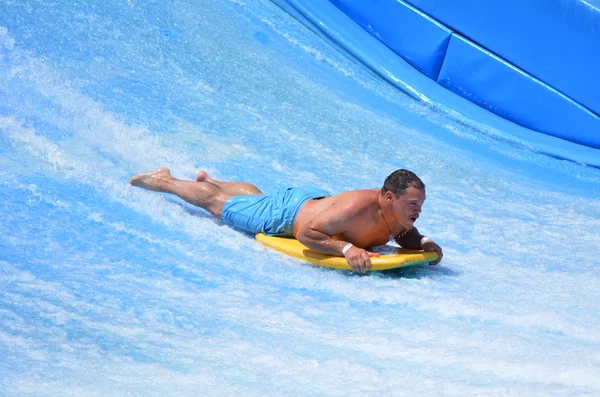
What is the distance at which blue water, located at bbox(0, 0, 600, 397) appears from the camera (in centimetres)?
268

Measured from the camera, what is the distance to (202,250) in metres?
3.62

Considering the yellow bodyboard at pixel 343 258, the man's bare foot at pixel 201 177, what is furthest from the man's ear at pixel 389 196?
the man's bare foot at pixel 201 177

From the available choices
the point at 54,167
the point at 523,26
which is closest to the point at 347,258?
the point at 54,167

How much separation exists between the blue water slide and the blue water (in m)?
0.16

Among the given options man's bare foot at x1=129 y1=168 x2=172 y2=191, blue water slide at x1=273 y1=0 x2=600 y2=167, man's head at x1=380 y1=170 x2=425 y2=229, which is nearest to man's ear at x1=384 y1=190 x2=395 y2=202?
man's head at x1=380 y1=170 x2=425 y2=229

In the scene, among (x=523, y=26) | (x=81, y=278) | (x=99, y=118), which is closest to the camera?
(x=81, y=278)

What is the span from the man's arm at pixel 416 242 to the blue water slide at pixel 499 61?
2540mm

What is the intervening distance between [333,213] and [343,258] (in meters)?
0.19

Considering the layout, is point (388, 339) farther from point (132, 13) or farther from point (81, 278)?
point (132, 13)

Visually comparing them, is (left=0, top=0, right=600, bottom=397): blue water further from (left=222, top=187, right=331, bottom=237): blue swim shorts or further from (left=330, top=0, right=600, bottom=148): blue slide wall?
(left=330, top=0, right=600, bottom=148): blue slide wall

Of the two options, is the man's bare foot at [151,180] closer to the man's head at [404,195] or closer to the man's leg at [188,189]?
the man's leg at [188,189]

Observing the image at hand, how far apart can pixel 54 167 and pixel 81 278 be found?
1.21 metres

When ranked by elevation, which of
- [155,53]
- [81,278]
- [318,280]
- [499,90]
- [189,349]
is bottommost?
[189,349]

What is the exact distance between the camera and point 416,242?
143 inches
